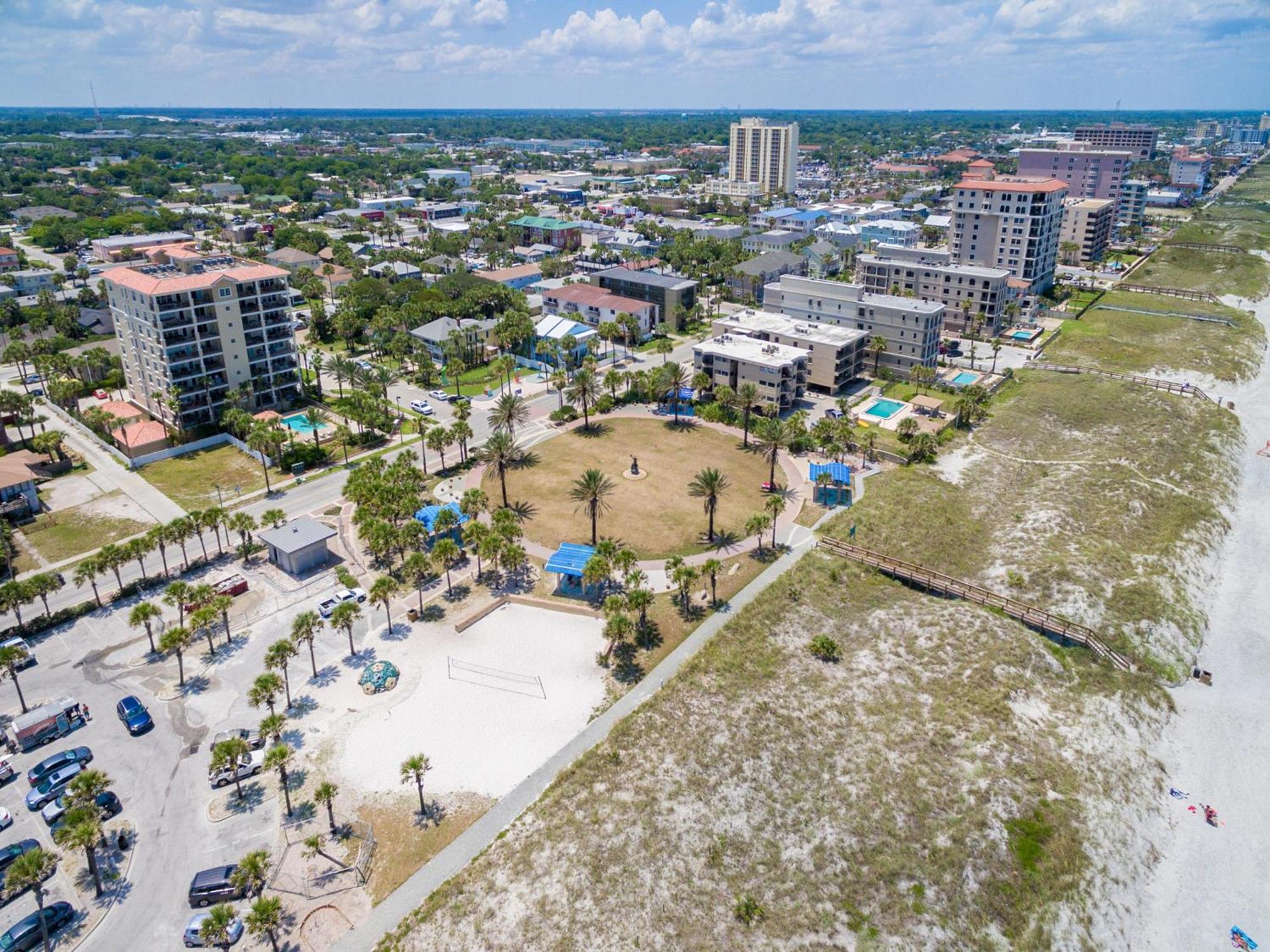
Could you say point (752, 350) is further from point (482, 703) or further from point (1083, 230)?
point (1083, 230)

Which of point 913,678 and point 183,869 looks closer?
point 183,869

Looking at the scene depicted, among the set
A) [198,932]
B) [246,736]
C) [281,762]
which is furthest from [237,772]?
[198,932]

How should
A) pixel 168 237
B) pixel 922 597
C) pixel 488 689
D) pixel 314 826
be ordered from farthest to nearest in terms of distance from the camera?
pixel 168 237 → pixel 922 597 → pixel 488 689 → pixel 314 826

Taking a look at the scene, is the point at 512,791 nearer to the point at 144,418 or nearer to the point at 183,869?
the point at 183,869

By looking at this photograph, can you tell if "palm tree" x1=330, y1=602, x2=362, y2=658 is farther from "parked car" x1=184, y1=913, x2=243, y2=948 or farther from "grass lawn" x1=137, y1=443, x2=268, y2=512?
"grass lawn" x1=137, y1=443, x2=268, y2=512

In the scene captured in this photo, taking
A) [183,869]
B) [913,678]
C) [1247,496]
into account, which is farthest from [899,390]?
[183,869]

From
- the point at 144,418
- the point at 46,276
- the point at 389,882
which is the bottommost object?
the point at 389,882
